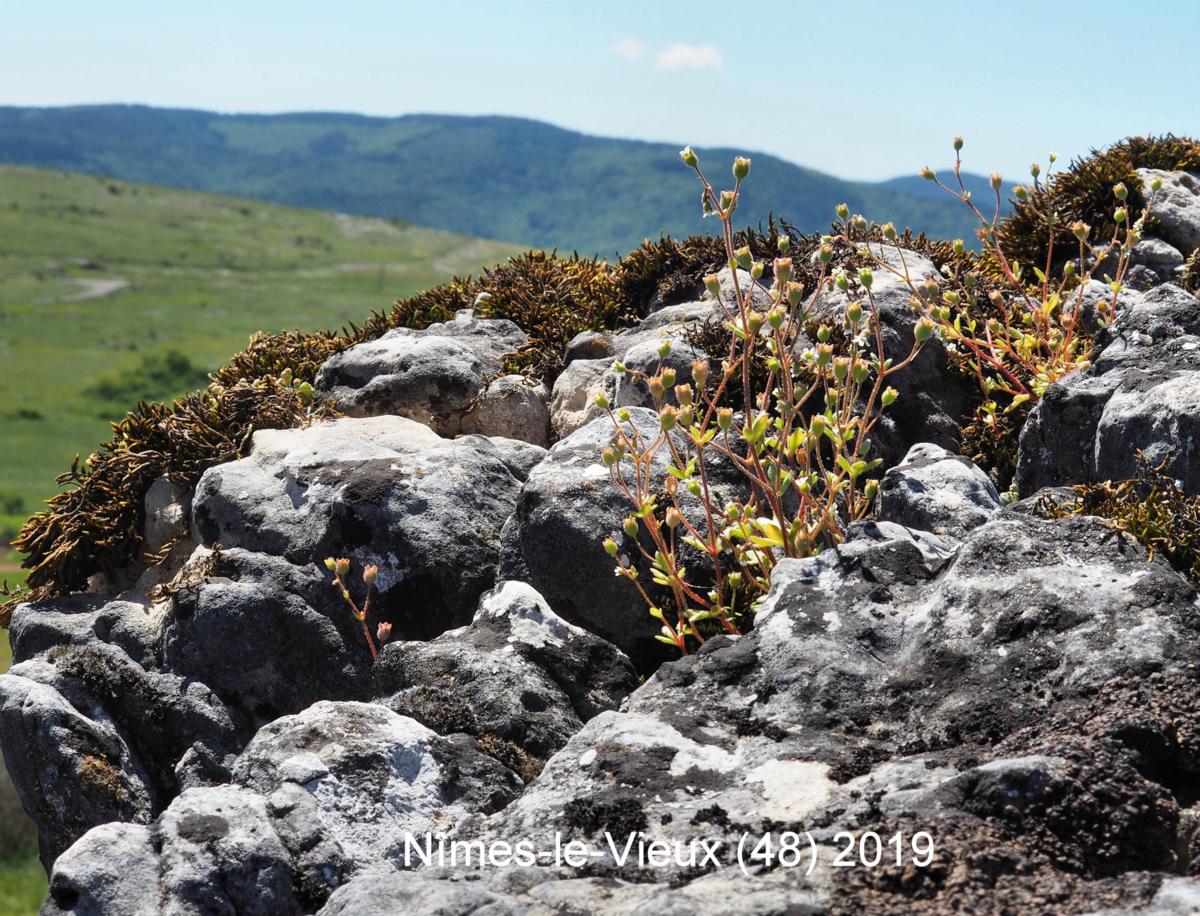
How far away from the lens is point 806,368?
8508 mm

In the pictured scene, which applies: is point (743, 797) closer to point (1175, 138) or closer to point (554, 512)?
point (554, 512)

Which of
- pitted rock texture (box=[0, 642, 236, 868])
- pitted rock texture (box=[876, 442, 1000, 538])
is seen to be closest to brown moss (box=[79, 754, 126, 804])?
pitted rock texture (box=[0, 642, 236, 868])

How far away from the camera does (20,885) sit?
104 meters

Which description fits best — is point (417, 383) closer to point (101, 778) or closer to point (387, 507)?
point (387, 507)

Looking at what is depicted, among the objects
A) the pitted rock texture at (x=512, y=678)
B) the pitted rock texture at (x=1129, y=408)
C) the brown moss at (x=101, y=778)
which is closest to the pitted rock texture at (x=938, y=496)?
the pitted rock texture at (x=1129, y=408)

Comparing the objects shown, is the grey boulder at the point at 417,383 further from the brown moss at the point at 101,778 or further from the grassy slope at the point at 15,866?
the grassy slope at the point at 15,866

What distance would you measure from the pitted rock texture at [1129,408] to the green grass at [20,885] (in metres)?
106

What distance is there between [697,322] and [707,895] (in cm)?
643

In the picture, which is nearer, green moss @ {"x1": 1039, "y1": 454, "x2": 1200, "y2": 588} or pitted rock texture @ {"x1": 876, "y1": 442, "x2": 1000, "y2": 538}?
green moss @ {"x1": 1039, "y1": 454, "x2": 1200, "y2": 588}

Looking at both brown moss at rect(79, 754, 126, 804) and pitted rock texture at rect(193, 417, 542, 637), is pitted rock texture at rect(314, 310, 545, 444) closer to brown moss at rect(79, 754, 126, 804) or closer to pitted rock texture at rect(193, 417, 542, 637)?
pitted rock texture at rect(193, 417, 542, 637)

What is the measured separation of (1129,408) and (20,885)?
118959 millimetres

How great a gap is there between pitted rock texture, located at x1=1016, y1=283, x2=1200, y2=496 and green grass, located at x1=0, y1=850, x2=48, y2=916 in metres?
106

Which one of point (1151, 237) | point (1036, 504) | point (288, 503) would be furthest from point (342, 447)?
point (1151, 237)

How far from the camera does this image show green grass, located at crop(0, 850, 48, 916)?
3775 inches
